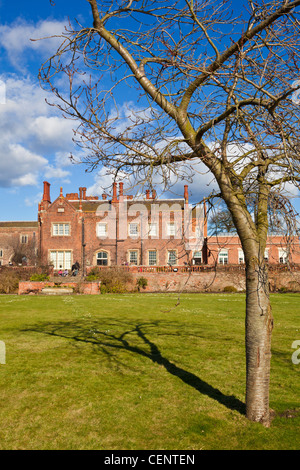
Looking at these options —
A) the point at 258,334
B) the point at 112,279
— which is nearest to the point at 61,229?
the point at 112,279

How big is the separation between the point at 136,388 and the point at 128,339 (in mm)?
3630

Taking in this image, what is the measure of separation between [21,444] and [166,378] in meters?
3.08

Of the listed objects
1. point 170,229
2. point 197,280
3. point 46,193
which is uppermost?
point 46,193

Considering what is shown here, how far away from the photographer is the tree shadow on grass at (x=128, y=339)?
6238 mm

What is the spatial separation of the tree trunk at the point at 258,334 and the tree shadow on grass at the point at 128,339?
0.76 metres

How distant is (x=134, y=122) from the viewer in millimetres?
5016

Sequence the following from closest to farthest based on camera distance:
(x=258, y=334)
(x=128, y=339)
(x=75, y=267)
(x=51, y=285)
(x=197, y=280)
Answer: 1. (x=258, y=334)
2. (x=128, y=339)
3. (x=51, y=285)
4. (x=197, y=280)
5. (x=75, y=267)

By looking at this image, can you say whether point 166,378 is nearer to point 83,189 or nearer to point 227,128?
point 227,128

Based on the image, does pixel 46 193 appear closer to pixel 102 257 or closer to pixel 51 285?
pixel 102 257

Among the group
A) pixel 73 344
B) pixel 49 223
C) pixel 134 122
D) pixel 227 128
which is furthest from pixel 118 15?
pixel 49 223

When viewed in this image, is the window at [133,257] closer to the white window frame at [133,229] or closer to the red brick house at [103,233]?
the red brick house at [103,233]

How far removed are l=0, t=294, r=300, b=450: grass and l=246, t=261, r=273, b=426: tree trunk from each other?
0.54 metres

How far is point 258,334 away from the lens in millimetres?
4770

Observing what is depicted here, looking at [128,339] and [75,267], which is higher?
[75,267]
